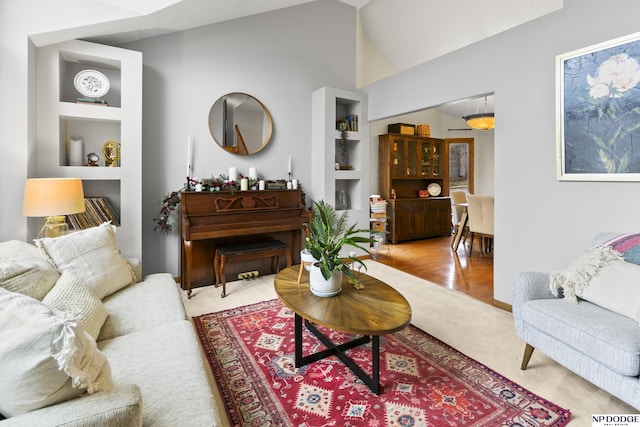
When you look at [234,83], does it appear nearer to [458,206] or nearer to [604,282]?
[604,282]

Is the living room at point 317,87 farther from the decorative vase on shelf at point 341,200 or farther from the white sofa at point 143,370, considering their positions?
the white sofa at point 143,370

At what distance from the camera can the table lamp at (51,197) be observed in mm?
2332

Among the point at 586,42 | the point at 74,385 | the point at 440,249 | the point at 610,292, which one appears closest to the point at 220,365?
the point at 74,385

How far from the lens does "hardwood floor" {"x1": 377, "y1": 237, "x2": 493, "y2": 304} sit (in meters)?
3.66

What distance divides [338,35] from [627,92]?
12.2 feet

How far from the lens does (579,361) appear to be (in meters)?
1.71

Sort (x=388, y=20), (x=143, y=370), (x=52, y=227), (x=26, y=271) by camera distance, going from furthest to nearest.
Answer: (x=388, y=20) < (x=52, y=227) < (x=26, y=271) < (x=143, y=370)

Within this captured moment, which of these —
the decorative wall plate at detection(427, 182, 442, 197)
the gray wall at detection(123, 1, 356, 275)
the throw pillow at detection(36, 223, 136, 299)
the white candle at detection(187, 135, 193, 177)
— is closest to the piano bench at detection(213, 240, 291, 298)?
the gray wall at detection(123, 1, 356, 275)

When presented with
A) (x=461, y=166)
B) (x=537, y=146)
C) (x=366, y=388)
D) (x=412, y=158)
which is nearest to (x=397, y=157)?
(x=412, y=158)

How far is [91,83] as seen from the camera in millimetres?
3117

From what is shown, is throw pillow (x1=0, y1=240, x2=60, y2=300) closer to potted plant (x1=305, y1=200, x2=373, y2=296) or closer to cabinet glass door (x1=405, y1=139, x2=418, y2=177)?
potted plant (x1=305, y1=200, x2=373, y2=296)

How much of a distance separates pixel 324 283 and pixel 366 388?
2.06 ft

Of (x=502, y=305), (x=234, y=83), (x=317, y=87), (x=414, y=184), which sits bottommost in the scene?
(x=502, y=305)

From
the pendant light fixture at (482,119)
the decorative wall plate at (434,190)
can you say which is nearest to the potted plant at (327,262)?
the pendant light fixture at (482,119)
